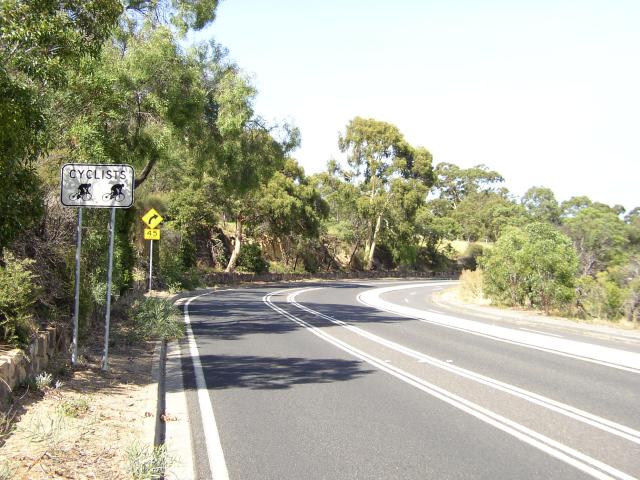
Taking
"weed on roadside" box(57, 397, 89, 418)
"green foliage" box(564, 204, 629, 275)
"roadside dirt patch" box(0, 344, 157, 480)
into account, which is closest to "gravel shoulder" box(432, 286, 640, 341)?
"roadside dirt patch" box(0, 344, 157, 480)

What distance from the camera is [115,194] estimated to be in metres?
8.30

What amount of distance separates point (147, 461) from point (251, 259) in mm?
40292

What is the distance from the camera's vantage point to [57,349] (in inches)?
340

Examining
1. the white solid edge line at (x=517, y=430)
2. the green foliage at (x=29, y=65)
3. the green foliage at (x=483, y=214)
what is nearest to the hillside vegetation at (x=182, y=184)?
the green foliage at (x=29, y=65)

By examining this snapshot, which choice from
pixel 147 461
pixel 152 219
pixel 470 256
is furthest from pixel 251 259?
pixel 470 256

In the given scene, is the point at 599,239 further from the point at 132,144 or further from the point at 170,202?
the point at 132,144

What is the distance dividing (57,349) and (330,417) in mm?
4275

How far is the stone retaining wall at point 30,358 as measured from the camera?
19.6 ft

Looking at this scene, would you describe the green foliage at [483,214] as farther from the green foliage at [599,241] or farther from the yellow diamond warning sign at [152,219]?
the yellow diamond warning sign at [152,219]

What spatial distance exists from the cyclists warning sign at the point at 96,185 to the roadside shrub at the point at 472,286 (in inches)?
932

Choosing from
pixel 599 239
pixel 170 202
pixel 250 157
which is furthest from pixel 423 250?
pixel 250 157

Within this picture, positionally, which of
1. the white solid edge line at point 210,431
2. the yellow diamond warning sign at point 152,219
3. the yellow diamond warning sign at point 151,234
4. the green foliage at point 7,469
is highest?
the yellow diamond warning sign at point 152,219

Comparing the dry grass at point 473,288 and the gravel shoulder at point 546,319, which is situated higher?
the dry grass at point 473,288

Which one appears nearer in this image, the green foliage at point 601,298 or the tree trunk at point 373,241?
the green foliage at point 601,298
